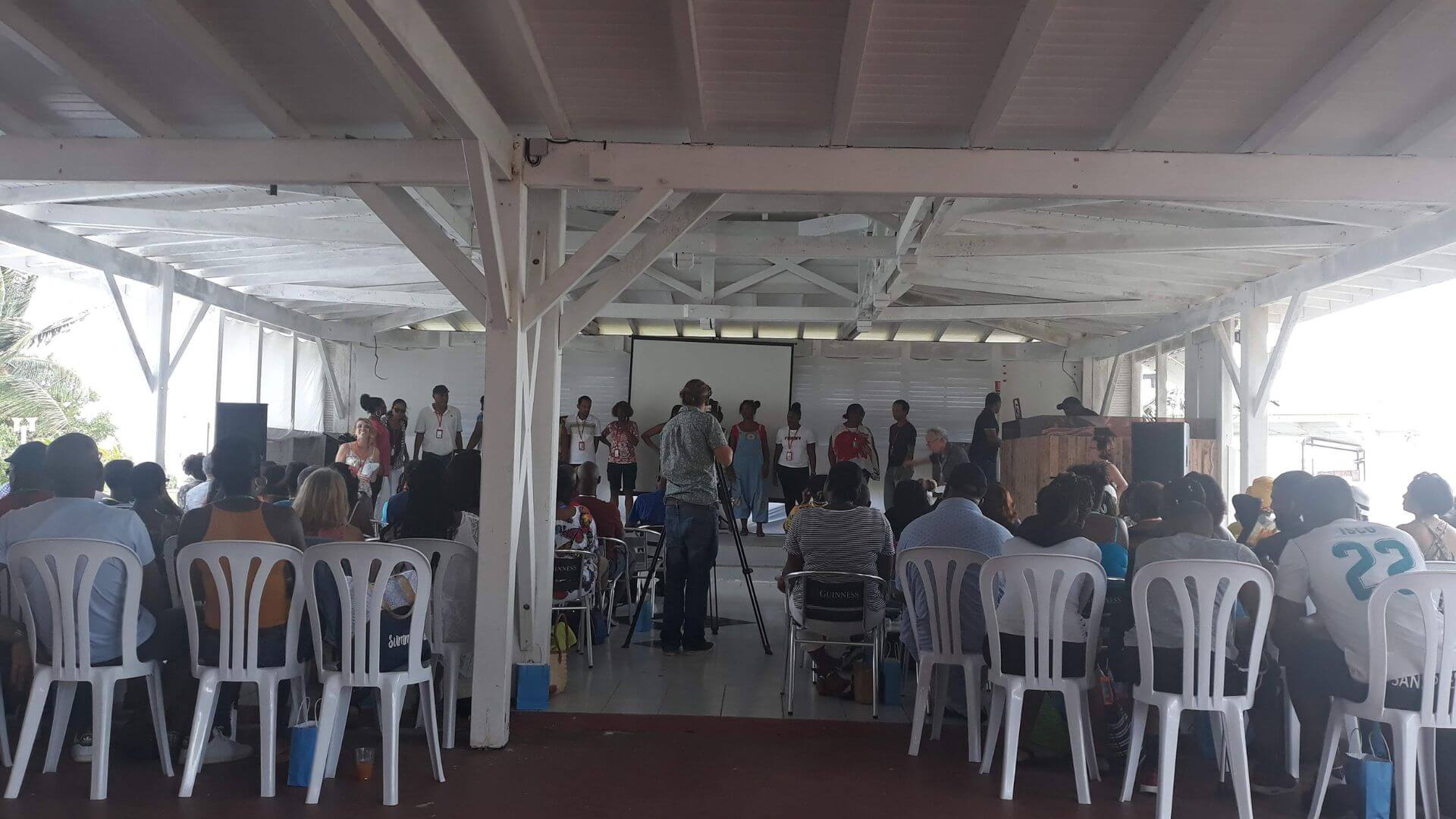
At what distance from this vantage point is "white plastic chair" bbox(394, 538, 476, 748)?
447cm

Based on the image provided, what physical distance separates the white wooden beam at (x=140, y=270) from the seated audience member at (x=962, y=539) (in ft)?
23.2

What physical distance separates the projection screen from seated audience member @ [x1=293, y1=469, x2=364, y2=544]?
32.0 feet

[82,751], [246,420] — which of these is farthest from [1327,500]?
[246,420]

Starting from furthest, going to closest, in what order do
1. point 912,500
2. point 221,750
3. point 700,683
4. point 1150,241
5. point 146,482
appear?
point 1150,241, point 912,500, point 700,683, point 146,482, point 221,750

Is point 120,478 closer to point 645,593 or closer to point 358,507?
point 358,507

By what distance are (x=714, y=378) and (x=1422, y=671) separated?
11.2 meters

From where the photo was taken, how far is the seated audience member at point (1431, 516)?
484 centimetres

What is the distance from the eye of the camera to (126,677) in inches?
152

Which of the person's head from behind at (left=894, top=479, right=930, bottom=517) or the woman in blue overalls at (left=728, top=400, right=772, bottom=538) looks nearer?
the person's head from behind at (left=894, top=479, right=930, bottom=517)

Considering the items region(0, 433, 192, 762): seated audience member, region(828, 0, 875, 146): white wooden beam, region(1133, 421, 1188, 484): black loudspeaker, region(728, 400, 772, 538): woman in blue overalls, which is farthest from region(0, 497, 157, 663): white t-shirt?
region(728, 400, 772, 538): woman in blue overalls

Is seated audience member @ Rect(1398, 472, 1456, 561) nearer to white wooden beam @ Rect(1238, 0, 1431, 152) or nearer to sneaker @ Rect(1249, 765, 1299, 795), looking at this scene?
sneaker @ Rect(1249, 765, 1299, 795)

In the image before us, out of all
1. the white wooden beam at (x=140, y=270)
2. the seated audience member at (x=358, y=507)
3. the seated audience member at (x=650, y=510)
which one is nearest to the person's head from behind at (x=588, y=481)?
the seated audience member at (x=650, y=510)

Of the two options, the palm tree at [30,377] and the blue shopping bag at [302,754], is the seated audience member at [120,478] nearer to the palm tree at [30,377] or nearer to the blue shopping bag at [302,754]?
the blue shopping bag at [302,754]

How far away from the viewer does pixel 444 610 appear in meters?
4.77
